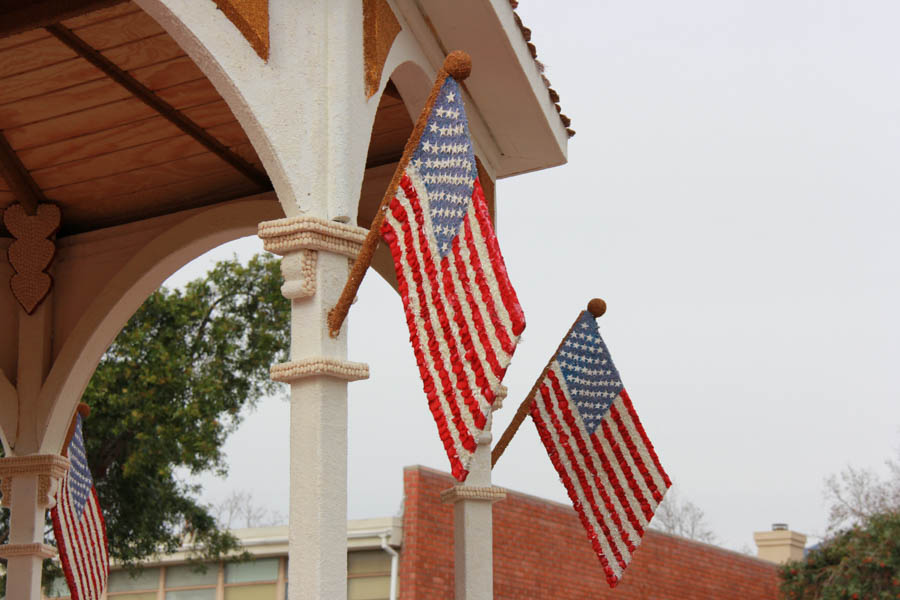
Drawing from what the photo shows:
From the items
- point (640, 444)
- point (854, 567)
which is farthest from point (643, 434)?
point (854, 567)

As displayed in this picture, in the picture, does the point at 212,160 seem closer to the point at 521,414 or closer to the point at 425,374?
the point at 521,414

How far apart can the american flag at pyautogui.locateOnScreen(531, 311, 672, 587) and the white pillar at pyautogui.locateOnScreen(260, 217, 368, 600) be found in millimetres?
2756

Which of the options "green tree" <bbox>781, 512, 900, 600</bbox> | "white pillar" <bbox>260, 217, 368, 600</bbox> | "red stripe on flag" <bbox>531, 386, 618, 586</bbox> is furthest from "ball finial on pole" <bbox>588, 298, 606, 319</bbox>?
"green tree" <bbox>781, 512, 900, 600</bbox>

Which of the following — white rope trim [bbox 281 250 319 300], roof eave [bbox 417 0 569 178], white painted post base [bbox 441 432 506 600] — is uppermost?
roof eave [bbox 417 0 569 178]

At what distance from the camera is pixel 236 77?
5465 mm

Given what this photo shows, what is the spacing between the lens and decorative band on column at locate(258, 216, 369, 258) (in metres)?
5.43

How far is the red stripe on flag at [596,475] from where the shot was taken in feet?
26.1

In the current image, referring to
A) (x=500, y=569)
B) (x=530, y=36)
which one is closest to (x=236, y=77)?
(x=530, y=36)

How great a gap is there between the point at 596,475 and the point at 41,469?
3.75 metres

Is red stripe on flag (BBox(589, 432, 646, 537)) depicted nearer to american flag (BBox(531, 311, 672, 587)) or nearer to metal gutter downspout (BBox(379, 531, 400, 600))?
american flag (BBox(531, 311, 672, 587))

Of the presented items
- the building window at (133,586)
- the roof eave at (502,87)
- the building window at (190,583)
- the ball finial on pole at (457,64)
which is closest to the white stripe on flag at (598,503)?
the roof eave at (502,87)

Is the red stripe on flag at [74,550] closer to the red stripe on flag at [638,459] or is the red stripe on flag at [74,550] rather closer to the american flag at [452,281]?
the red stripe on flag at [638,459]

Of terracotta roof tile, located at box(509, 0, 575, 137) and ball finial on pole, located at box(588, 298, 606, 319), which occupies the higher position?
terracotta roof tile, located at box(509, 0, 575, 137)

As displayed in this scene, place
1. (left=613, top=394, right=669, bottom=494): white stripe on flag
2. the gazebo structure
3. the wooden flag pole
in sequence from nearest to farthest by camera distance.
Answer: the wooden flag pole < the gazebo structure < (left=613, top=394, right=669, bottom=494): white stripe on flag
